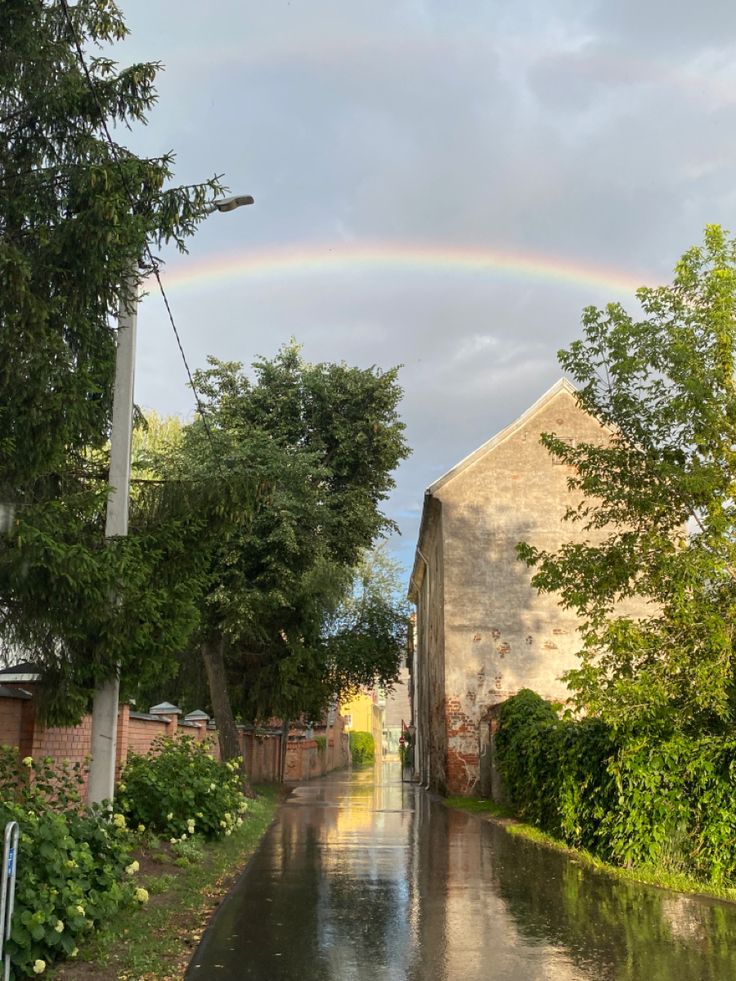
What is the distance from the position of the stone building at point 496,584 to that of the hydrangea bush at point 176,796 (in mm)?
12045

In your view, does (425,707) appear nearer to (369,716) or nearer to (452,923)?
(452,923)

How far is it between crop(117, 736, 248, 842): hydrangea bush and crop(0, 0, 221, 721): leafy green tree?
263cm

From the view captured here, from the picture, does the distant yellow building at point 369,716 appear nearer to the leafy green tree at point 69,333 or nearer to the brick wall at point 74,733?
the brick wall at point 74,733

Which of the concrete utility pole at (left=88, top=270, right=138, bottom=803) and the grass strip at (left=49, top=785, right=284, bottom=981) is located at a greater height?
the concrete utility pole at (left=88, top=270, right=138, bottom=803)

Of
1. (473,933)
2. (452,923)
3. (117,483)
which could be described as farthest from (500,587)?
(473,933)

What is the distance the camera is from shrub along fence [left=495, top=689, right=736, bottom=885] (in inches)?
387

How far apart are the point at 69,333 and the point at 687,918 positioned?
308 inches

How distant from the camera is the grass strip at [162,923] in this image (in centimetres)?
600

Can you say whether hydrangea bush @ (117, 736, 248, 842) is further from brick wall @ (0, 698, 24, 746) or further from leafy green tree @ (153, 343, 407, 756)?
leafy green tree @ (153, 343, 407, 756)

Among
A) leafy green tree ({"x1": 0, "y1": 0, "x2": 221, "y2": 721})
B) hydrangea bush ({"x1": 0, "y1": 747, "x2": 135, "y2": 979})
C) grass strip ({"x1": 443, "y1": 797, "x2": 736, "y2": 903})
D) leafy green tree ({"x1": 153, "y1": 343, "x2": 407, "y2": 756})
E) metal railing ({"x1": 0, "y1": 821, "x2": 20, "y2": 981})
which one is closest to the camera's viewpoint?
metal railing ({"x1": 0, "y1": 821, "x2": 20, "y2": 981})

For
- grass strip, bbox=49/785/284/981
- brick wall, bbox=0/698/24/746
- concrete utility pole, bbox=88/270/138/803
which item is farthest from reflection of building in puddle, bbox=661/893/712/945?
brick wall, bbox=0/698/24/746

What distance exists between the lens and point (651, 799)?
10.4 m

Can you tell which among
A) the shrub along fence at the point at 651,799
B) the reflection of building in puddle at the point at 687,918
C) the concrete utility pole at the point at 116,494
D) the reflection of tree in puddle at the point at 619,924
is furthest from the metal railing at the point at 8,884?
the shrub along fence at the point at 651,799

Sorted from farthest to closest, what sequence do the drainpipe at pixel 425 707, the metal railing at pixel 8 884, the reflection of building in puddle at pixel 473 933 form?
the drainpipe at pixel 425 707 < the reflection of building in puddle at pixel 473 933 < the metal railing at pixel 8 884
